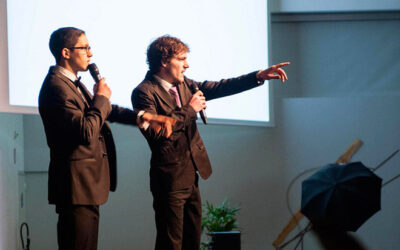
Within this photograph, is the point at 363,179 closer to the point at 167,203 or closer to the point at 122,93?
the point at 122,93

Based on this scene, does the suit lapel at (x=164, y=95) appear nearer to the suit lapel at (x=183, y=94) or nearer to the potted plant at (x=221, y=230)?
the suit lapel at (x=183, y=94)

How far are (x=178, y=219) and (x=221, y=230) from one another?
191 centimetres

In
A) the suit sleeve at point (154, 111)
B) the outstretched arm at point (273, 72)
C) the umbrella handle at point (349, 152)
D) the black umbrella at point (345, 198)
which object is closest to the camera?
the suit sleeve at point (154, 111)

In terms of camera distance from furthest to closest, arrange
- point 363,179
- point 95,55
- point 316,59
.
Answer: point 316,59
point 363,179
point 95,55

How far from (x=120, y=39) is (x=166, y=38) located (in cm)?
139

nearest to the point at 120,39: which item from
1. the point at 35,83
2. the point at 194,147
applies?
the point at 35,83

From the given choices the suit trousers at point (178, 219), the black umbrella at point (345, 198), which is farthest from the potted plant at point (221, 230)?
the suit trousers at point (178, 219)

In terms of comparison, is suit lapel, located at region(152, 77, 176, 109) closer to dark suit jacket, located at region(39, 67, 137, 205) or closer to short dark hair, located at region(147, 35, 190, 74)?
short dark hair, located at region(147, 35, 190, 74)

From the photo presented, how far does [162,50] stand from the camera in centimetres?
249

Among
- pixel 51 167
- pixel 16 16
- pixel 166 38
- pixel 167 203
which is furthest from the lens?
pixel 16 16

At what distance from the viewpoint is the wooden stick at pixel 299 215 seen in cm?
492

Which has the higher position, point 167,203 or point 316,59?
point 316,59

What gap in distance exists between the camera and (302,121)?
5.07 meters

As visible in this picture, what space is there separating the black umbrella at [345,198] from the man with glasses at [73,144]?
2309mm
